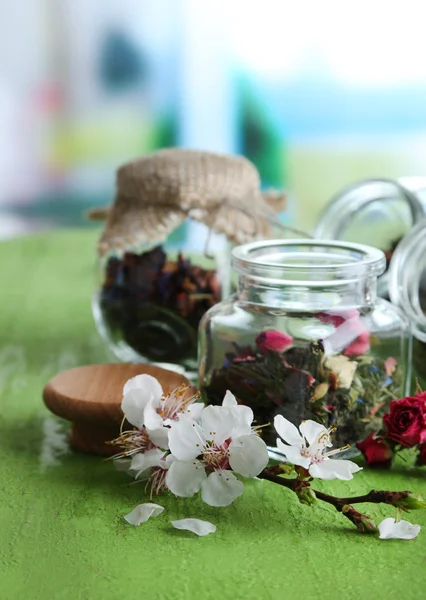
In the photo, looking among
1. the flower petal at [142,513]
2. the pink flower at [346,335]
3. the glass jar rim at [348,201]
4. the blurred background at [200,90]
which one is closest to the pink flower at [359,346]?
the pink flower at [346,335]

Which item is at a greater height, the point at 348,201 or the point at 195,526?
the point at 348,201

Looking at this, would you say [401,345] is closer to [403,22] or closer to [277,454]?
[277,454]

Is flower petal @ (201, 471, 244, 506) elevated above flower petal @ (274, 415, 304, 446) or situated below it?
below

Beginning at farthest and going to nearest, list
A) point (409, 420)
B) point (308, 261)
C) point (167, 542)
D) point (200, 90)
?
point (200, 90) → point (308, 261) → point (409, 420) → point (167, 542)

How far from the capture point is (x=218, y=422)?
2.15 feet

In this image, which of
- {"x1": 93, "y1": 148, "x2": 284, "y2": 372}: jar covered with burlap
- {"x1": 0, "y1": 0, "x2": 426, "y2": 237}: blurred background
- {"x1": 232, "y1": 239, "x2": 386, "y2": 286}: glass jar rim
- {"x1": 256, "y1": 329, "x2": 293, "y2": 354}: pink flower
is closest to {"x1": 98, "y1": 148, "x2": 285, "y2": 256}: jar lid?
{"x1": 93, "y1": 148, "x2": 284, "y2": 372}: jar covered with burlap

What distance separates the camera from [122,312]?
1.00 metres

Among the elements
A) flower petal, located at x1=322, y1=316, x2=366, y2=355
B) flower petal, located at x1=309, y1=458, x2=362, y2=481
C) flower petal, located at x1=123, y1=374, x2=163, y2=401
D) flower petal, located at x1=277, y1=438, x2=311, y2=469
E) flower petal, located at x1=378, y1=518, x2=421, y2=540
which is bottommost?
flower petal, located at x1=378, y1=518, x2=421, y2=540

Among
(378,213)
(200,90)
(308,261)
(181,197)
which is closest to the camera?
(308,261)

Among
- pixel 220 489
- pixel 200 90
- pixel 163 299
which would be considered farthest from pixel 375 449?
pixel 200 90

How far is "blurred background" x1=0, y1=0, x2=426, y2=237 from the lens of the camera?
3.46 meters

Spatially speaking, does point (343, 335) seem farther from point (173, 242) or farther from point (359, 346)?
point (173, 242)

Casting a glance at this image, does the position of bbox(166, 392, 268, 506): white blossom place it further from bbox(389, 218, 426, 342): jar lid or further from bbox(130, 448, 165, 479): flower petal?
bbox(389, 218, 426, 342): jar lid

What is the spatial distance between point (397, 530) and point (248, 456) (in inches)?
4.6
